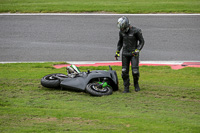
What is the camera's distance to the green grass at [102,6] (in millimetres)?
19656

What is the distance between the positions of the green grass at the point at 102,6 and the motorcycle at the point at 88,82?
32.8 feet

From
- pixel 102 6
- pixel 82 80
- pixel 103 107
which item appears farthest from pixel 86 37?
pixel 103 107

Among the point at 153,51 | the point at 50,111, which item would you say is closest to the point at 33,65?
the point at 153,51

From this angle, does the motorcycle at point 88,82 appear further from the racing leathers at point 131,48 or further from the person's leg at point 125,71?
the racing leathers at point 131,48

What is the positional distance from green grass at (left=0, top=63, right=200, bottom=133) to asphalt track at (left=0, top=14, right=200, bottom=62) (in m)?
2.93

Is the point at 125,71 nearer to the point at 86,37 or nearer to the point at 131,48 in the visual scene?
the point at 131,48

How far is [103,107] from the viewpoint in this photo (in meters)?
8.26

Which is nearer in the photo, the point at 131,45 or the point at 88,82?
the point at 88,82

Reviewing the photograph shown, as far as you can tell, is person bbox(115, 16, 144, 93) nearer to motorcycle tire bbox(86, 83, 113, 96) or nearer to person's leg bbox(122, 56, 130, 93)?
person's leg bbox(122, 56, 130, 93)

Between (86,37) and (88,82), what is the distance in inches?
281

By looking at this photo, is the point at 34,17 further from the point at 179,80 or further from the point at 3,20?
the point at 179,80

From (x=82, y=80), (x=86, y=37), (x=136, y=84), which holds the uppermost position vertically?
(x=82, y=80)

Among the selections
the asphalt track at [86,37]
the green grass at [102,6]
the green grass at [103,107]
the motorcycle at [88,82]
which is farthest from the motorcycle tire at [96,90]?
the green grass at [102,6]

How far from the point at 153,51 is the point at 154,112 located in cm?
749
